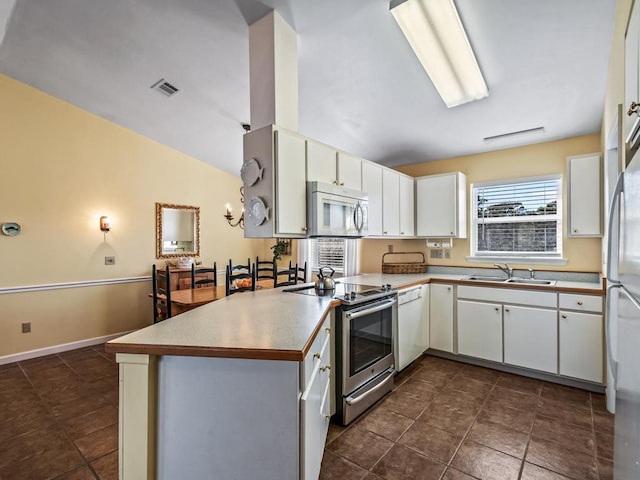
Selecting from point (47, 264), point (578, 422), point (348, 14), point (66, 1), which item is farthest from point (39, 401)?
point (578, 422)

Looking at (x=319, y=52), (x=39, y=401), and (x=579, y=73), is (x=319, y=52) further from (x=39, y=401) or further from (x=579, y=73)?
(x=39, y=401)

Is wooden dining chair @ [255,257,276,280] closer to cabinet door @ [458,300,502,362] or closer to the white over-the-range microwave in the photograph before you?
the white over-the-range microwave

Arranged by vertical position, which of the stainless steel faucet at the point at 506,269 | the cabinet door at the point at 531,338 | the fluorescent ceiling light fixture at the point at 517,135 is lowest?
the cabinet door at the point at 531,338

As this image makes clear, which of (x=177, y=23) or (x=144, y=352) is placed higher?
(x=177, y=23)

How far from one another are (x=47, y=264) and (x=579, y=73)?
5.59m

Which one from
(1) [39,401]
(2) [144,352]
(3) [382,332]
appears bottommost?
(1) [39,401]

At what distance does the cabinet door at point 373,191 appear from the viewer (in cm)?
327

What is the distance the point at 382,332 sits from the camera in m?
2.70

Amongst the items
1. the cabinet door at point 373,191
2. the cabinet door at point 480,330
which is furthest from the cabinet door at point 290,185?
the cabinet door at point 480,330

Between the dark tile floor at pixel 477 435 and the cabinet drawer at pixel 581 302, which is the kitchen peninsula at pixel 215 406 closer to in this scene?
the dark tile floor at pixel 477 435

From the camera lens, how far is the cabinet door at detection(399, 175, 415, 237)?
12.6 ft

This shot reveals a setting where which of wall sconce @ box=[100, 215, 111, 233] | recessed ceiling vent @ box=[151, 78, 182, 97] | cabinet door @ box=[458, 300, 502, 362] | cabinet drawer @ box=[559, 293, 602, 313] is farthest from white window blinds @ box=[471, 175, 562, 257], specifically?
wall sconce @ box=[100, 215, 111, 233]

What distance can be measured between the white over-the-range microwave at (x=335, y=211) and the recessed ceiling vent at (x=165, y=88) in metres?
1.84

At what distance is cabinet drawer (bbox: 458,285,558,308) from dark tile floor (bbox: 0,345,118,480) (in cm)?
325
